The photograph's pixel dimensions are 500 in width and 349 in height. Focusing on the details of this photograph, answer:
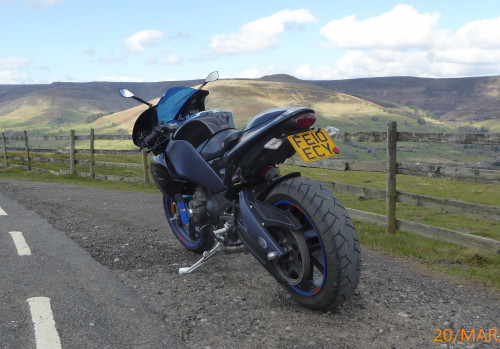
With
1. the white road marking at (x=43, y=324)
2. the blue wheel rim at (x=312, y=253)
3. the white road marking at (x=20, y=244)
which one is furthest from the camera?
the white road marking at (x=20, y=244)

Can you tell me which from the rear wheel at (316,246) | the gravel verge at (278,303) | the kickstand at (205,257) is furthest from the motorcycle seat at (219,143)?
the gravel verge at (278,303)

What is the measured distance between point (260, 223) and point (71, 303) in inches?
64.3

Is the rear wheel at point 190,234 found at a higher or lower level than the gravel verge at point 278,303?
higher

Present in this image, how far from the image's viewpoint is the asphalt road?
2930 millimetres

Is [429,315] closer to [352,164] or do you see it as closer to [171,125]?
[171,125]

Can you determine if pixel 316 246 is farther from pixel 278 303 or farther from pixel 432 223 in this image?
pixel 432 223

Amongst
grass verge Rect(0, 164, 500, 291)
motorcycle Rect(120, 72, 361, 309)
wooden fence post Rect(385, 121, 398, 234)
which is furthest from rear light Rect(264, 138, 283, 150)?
wooden fence post Rect(385, 121, 398, 234)

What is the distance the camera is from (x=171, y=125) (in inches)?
175

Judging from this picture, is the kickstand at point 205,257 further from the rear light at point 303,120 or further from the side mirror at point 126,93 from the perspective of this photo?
the side mirror at point 126,93

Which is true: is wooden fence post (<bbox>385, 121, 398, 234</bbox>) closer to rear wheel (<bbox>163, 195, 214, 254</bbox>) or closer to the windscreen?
rear wheel (<bbox>163, 195, 214, 254</bbox>)

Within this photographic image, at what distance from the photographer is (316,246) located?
10.9ft

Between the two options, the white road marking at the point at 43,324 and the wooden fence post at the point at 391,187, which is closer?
the white road marking at the point at 43,324

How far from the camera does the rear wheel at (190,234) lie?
4.84 metres
